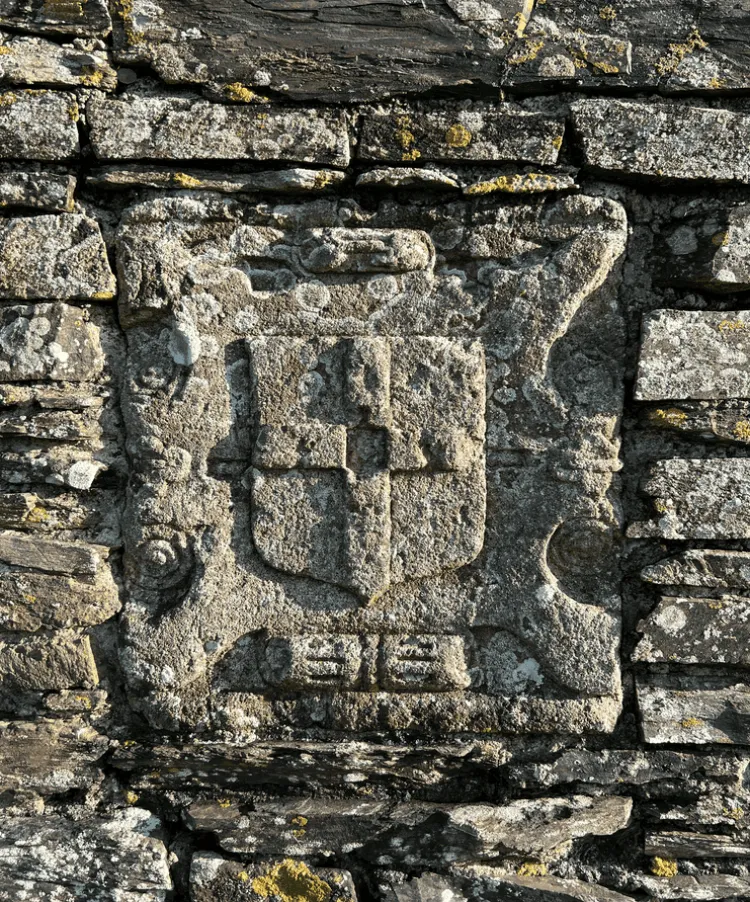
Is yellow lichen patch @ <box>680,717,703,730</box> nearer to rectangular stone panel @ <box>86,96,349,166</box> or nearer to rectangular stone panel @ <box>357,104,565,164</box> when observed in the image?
rectangular stone panel @ <box>357,104,565,164</box>

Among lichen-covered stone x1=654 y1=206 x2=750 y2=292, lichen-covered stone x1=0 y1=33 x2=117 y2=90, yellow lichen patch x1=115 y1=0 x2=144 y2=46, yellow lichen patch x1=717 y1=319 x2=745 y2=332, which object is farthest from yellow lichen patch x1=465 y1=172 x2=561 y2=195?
lichen-covered stone x1=0 y1=33 x2=117 y2=90

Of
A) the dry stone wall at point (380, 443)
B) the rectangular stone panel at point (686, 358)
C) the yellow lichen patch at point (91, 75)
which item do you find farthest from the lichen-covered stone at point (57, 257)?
the rectangular stone panel at point (686, 358)

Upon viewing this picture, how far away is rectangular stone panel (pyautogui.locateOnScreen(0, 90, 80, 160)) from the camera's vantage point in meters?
2.73

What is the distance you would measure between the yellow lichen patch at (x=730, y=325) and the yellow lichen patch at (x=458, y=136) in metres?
1.02

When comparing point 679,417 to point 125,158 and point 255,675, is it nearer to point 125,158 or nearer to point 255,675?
point 255,675

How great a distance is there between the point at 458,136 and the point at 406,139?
170 millimetres

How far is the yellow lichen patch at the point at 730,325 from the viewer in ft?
9.00

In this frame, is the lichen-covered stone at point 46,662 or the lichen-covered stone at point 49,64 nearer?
the lichen-covered stone at point 49,64

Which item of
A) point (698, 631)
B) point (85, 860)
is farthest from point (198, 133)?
point (85, 860)

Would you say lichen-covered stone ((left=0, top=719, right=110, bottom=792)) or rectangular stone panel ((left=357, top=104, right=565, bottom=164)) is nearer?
rectangular stone panel ((left=357, top=104, right=565, bottom=164))

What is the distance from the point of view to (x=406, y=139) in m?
2.74

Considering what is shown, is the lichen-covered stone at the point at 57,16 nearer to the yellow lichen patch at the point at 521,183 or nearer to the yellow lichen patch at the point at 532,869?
the yellow lichen patch at the point at 521,183

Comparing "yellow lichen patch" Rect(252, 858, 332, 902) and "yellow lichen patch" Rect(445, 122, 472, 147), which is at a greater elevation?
"yellow lichen patch" Rect(445, 122, 472, 147)

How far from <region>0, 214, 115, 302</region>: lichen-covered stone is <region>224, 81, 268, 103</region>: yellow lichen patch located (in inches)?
24.6
